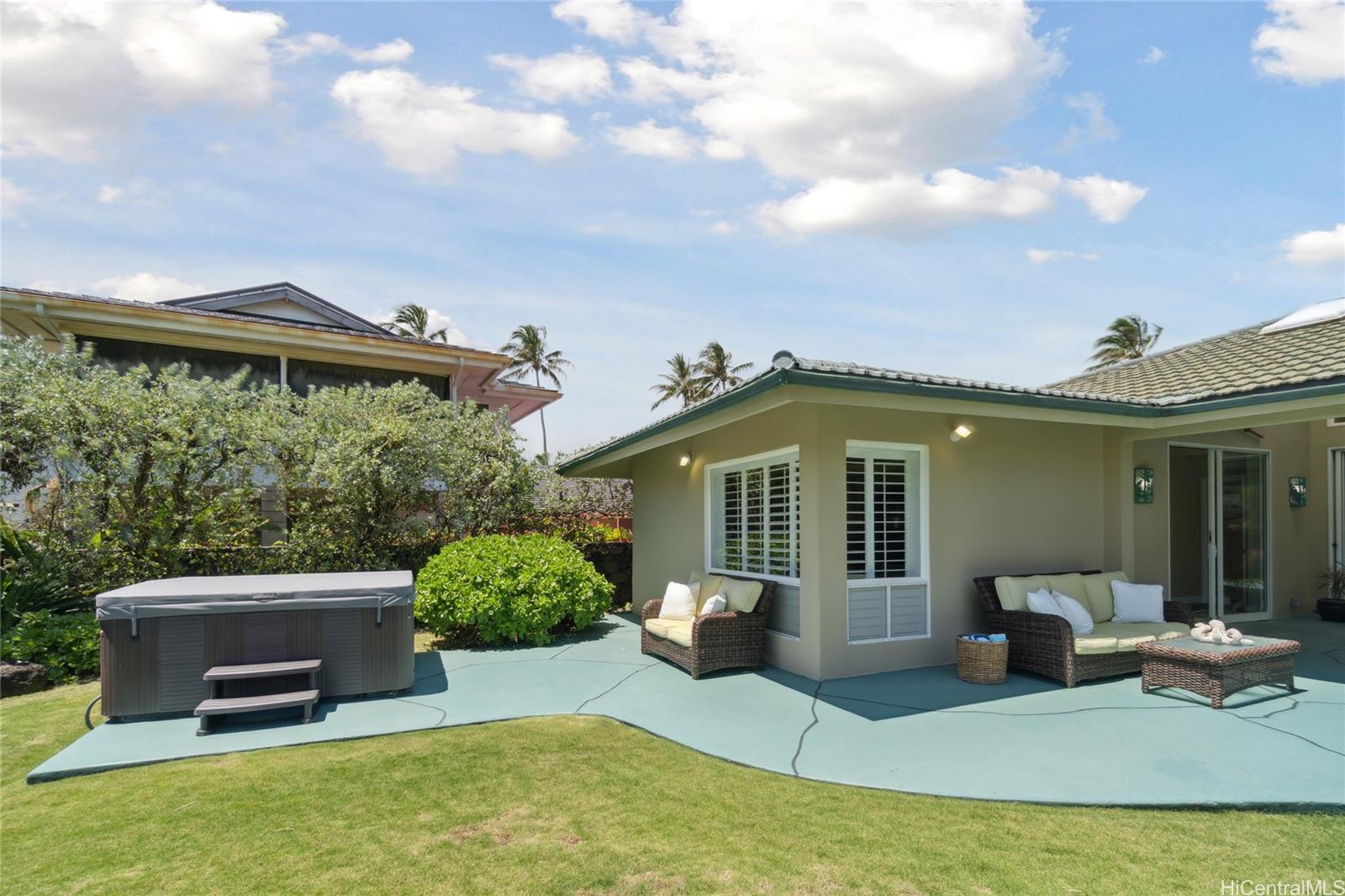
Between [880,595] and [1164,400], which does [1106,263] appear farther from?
[880,595]

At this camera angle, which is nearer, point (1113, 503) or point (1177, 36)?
point (1177, 36)

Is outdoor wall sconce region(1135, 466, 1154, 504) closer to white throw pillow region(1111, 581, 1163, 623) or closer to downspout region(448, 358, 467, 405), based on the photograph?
white throw pillow region(1111, 581, 1163, 623)

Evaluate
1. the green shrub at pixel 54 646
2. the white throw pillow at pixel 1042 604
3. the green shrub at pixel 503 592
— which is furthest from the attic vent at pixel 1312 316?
the green shrub at pixel 54 646

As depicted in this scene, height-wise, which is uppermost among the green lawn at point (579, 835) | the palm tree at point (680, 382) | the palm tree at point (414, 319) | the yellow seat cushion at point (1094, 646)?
the palm tree at point (414, 319)

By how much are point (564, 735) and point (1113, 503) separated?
704cm

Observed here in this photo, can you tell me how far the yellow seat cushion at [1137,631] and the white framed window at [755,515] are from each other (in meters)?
3.11

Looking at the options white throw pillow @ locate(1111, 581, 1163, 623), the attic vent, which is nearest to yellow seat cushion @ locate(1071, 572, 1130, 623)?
white throw pillow @ locate(1111, 581, 1163, 623)

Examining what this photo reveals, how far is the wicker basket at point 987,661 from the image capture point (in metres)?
6.59

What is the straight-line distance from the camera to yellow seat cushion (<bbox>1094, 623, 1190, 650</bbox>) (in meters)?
6.75

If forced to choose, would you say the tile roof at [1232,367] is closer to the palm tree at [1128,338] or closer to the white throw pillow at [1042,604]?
the white throw pillow at [1042,604]

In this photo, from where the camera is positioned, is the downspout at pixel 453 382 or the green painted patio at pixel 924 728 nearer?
the green painted patio at pixel 924 728

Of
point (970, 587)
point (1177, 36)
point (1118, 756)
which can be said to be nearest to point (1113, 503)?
point (970, 587)

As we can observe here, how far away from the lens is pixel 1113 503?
8.51 m

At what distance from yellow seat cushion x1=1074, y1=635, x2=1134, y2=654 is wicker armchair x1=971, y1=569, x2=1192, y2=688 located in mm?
36
